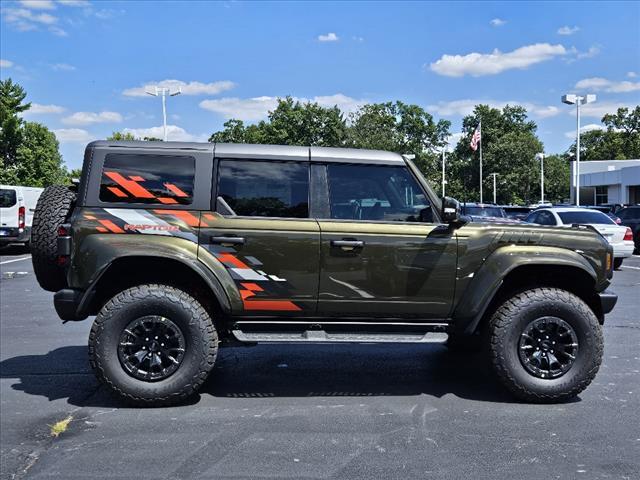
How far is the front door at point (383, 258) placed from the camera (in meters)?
4.88

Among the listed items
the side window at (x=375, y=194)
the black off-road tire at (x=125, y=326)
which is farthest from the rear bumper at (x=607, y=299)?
the black off-road tire at (x=125, y=326)

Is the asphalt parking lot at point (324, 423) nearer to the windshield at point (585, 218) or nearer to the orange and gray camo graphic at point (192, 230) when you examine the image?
the orange and gray camo graphic at point (192, 230)

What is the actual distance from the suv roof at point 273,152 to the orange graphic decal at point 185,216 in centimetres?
51

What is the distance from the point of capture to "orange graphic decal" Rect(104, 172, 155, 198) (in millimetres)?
4902

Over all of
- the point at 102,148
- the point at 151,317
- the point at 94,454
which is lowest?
the point at 94,454

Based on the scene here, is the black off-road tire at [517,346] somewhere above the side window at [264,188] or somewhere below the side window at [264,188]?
below

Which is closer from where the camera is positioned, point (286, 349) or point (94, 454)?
point (94, 454)

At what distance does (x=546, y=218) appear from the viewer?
55.2ft

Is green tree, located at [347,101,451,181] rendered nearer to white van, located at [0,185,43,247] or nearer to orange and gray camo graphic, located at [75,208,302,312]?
white van, located at [0,185,43,247]

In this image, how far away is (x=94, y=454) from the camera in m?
4.02

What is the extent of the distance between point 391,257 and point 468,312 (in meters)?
0.74

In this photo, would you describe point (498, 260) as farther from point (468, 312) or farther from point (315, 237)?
point (315, 237)

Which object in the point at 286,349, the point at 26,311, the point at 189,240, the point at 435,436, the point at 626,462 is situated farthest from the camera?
the point at 26,311

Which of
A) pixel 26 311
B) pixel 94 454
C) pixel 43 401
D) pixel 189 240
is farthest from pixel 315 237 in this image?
pixel 26 311
